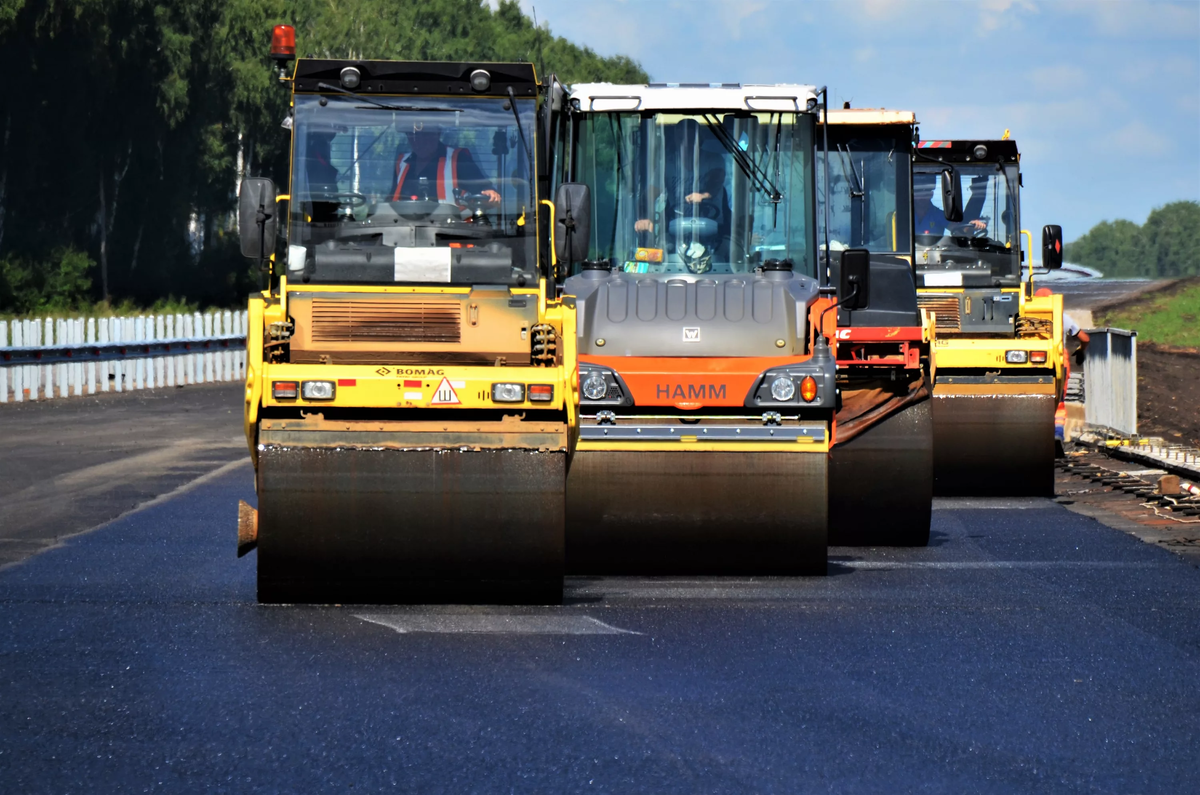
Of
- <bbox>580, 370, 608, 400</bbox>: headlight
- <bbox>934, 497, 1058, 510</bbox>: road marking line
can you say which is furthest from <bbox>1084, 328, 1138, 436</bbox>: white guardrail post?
<bbox>580, 370, 608, 400</bbox>: headlight

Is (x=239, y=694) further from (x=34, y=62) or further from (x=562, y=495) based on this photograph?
(x=34, y=62)

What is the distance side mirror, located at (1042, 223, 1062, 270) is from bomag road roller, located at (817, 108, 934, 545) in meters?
2.72

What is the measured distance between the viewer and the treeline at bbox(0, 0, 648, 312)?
1929 inches

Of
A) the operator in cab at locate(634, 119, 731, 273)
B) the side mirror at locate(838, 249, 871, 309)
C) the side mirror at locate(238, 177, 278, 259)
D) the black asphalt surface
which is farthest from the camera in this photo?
the operator in cab at locate(634, 119, 731, 273)

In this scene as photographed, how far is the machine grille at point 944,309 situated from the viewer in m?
19.4

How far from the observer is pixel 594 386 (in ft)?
38.4

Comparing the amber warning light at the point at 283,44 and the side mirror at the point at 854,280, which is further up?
the amber warning light at the point at 283,44

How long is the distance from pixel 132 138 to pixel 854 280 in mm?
47052

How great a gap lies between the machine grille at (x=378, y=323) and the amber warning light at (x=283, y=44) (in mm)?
2439

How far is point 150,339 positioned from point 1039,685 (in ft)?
91.9

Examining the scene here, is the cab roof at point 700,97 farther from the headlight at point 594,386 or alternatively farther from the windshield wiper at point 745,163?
the headlight at point 594,386

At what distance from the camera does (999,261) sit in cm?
1986

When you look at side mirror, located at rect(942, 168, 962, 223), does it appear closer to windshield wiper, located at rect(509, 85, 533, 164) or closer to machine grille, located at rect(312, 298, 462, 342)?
windshield wiper, located at rect(509, 85, 533, 164)

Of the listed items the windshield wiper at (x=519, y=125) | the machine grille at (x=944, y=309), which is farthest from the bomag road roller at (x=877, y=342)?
the machine grille at (x=944, y=309)
